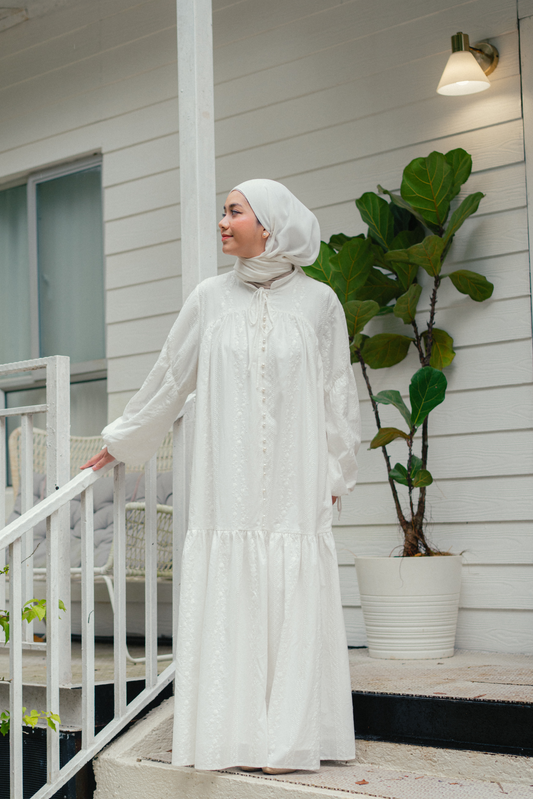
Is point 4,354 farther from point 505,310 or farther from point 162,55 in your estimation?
point 505,310

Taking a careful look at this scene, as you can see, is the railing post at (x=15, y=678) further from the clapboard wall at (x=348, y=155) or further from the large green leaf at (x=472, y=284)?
the large green leaf at (x=472, y=284)

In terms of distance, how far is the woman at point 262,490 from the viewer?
1957 millimetres

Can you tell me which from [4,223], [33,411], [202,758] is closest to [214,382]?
[33,411]

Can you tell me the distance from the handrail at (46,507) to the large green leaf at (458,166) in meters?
1.55

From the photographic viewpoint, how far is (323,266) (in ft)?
9.91

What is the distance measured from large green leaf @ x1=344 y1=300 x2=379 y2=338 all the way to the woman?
0.65m

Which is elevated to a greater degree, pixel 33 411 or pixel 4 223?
pixel 4 223

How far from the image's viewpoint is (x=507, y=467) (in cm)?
298

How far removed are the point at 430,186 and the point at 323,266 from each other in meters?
0.46

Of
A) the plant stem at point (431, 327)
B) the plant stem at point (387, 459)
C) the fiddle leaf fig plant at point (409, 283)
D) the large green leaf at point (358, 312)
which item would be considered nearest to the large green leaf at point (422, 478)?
the fiddle leaf fig plant at point (409, 283)

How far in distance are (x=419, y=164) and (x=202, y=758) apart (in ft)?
6.61

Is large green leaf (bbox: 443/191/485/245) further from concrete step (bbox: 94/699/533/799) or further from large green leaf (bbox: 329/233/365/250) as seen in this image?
concrete step (bbox: 94/699/533/799)

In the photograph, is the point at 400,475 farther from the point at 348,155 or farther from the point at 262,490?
the point at 348,155

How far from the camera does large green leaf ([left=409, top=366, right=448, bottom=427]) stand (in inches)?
106
